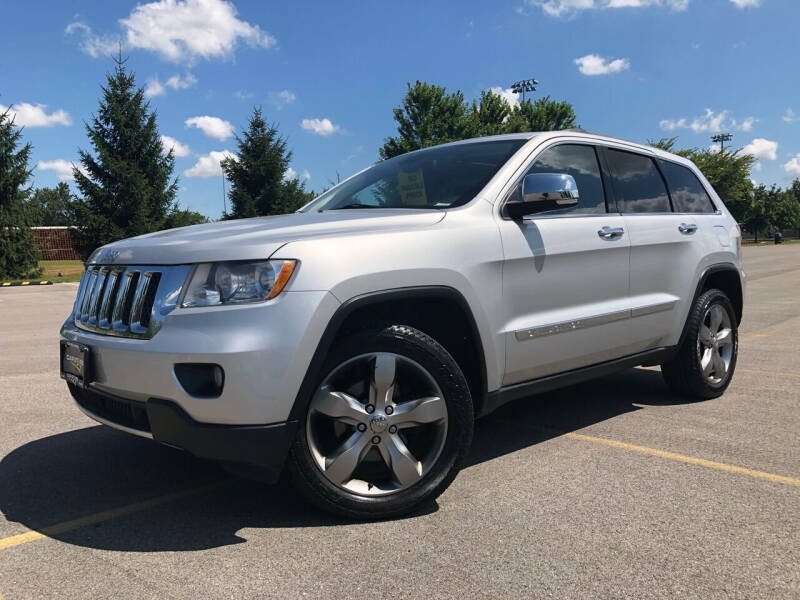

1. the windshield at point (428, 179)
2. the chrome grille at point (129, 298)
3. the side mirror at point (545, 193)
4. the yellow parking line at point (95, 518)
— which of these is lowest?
the yellow parking line at point (95, 518)

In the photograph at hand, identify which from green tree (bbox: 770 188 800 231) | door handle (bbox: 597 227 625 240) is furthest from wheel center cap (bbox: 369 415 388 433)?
green tree (bbox: 770 188 800 231)

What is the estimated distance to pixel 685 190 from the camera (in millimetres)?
5051

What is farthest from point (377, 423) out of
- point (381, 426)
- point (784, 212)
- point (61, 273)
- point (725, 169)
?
point (784, 212)

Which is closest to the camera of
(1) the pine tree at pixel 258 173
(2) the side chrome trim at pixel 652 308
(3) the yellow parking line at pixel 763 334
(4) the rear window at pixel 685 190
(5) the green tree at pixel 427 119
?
(2) the side chrome trim at pixel 652 308

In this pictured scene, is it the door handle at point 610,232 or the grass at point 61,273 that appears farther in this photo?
the grass at point 61,273

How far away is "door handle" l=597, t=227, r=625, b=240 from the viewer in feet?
12.9

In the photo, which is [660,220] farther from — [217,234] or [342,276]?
[217,234]

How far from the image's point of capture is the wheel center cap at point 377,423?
285 cm

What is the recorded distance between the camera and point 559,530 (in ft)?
9.16

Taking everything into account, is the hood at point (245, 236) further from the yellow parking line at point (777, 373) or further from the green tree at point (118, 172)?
the green tree at point (118, 172)

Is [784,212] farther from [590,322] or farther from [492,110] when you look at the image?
[590,322]

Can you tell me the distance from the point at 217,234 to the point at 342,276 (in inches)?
25.3

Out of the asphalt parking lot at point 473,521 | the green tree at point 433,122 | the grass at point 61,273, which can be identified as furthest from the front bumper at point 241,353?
the green tree at point 433,122

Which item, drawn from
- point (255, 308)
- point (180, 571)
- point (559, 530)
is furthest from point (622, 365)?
point (180, 571)
